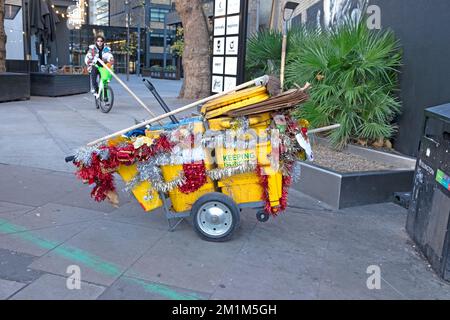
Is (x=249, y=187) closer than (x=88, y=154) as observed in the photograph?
No

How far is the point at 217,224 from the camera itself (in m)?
4.06

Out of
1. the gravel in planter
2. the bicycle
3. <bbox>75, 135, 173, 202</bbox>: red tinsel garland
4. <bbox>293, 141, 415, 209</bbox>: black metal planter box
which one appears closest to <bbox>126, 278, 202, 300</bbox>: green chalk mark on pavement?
<bbox>75, 135, 173, 202</bbox>: red tinsel garland

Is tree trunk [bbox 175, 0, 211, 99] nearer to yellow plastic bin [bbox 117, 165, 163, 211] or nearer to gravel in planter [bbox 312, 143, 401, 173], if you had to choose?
gravel in planter [bbox 312, 143, 401, 173]

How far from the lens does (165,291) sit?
3201 millimetres

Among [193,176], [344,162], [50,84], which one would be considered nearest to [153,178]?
[193,176]

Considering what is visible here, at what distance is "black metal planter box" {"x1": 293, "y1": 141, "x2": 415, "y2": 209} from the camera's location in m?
5.35

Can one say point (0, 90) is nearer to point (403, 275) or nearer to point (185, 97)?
point (185, 97)

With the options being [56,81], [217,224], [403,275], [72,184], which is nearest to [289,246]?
[217,224]

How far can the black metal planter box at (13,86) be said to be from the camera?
1195 centimetres

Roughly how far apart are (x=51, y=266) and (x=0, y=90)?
992 centimetres

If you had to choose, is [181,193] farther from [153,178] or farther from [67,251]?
[67,251]

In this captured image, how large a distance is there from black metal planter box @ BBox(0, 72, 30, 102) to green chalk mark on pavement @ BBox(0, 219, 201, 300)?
8906 millimetres

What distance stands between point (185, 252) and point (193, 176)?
2.17 ft

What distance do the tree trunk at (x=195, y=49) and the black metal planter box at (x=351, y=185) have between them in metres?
8.85
